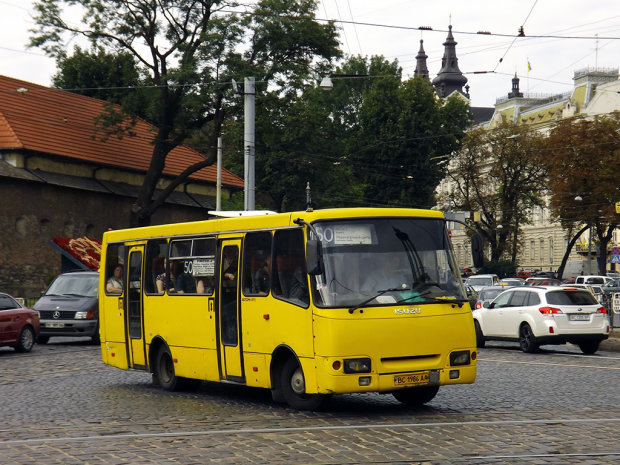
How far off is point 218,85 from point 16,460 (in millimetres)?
35043

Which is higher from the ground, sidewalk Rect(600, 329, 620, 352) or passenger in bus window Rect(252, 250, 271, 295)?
passenger in bus window Rect(252, 250, 271, 295)

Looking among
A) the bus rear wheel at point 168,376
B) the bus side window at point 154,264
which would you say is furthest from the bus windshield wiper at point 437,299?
the bus side window at point 154,264

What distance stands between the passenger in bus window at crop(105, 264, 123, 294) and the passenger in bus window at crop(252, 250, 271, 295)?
4.34 m

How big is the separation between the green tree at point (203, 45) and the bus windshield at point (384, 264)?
30.6 meters

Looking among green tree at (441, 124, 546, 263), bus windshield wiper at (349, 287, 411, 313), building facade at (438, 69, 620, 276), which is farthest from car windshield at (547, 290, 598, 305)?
building facade at (438, 69, 620, 276)

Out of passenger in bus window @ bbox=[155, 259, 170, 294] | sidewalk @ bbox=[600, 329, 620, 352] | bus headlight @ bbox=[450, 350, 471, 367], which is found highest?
passenger in bus window @ bbox=[155, 259, 170, 294]

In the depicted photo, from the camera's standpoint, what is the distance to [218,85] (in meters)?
42.8

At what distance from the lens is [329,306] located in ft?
38.0

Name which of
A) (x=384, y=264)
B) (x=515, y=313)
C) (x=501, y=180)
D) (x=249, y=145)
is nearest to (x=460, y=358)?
(x=384, y=264)

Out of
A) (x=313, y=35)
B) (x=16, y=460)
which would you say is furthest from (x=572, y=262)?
(x=16, y=460)

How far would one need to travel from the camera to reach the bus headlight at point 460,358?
39.1ft

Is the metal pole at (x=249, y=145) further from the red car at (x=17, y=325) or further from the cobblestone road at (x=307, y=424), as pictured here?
the cobblestone road at (x=307, y=424)

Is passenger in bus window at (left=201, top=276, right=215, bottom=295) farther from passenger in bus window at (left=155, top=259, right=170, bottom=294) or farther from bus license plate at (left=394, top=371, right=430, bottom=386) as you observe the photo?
bus license plate at (left=394, top=371, right=430, bottom=386)

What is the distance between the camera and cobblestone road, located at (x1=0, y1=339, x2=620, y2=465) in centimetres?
891
